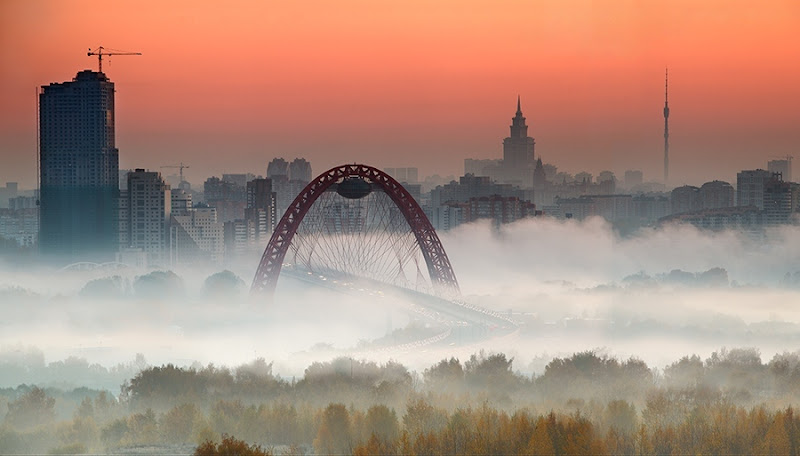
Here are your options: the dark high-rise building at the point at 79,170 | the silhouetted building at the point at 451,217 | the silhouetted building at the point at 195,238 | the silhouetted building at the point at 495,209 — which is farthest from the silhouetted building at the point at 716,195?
the dark high-rise building at the point at 79,170

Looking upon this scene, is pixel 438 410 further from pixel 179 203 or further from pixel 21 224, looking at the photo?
pixel 21 224

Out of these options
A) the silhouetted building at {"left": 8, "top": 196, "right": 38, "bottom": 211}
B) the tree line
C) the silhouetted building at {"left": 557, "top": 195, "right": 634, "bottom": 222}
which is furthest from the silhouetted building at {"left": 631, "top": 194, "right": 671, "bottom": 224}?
the tree line

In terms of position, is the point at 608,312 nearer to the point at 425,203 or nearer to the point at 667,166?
the point at 425,203

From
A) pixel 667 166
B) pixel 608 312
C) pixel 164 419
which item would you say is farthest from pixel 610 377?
pixel 667 166

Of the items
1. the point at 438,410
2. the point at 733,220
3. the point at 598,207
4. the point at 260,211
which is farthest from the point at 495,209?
the point at 438,410

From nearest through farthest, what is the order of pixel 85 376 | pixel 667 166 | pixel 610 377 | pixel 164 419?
1. pixel 164 419
2. pixel 610 377
3. pixel 85 376
4. pixel 667 166

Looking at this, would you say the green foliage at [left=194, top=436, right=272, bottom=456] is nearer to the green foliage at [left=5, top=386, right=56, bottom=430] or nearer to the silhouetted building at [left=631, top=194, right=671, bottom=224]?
the green foliage at [left=5, top=386, right=56, bottom=430]

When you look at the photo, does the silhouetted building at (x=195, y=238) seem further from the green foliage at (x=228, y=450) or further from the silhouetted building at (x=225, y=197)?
the green foliage at (x=228, y=450)
